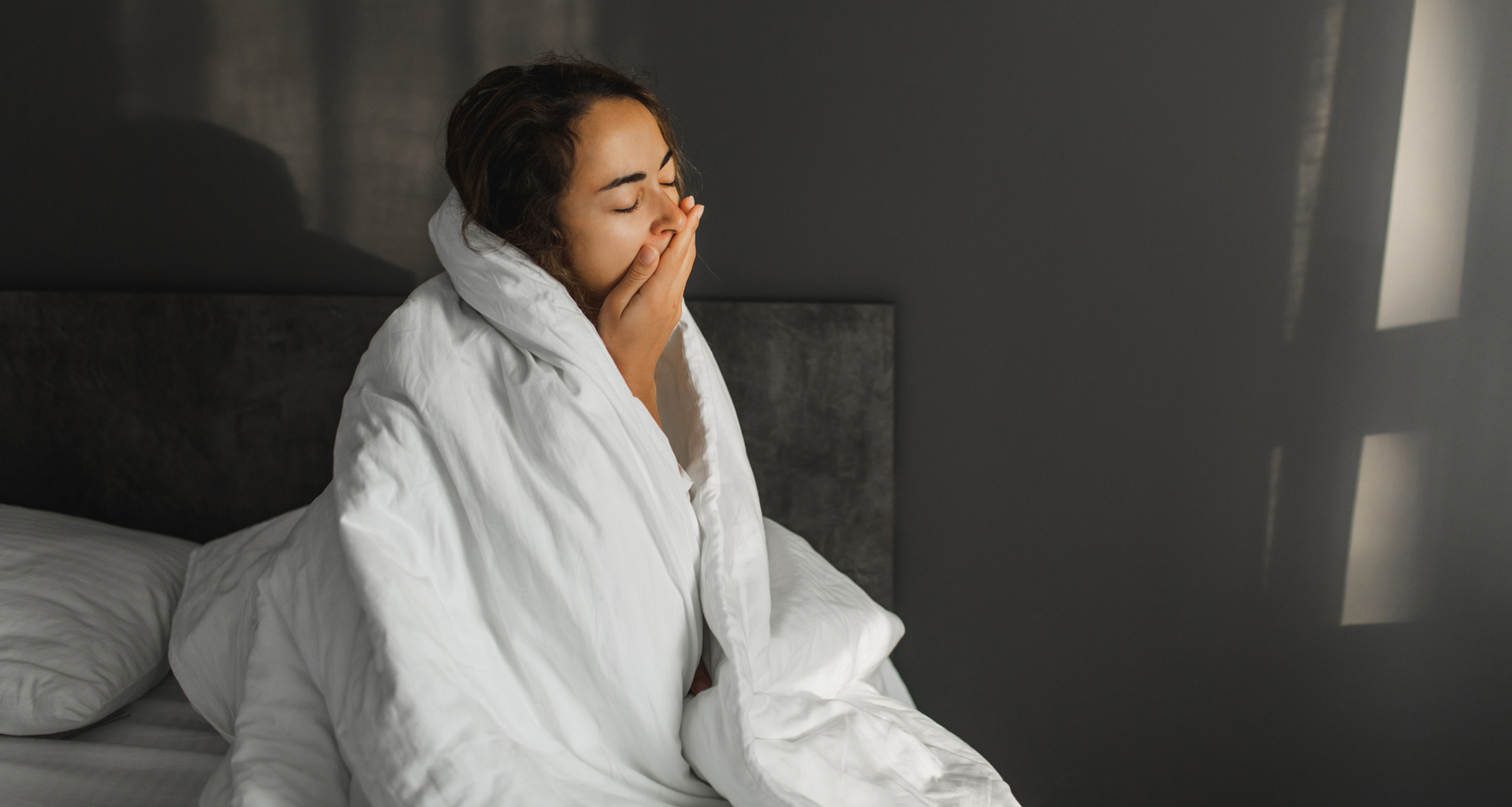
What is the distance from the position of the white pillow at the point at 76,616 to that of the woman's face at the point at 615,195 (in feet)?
2.63

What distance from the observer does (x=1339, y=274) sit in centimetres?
129

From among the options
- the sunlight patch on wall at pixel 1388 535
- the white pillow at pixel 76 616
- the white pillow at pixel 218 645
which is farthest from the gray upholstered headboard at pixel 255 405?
the sunlight patch on wall at pixel 1388 535

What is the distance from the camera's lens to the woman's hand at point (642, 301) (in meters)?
0.97

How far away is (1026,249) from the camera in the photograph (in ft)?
4.54

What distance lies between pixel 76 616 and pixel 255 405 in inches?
18.1

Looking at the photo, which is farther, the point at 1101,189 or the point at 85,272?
the point at 85,272

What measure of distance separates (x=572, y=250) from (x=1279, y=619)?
3.85 ft

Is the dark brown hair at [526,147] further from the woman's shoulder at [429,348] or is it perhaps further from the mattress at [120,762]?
the mattress at [120,762]

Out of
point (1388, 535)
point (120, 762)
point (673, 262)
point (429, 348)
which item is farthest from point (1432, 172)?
point (120, 762)

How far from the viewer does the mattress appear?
3.28ft

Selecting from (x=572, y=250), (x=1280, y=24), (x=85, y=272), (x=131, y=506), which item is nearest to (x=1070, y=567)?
(x=1280, y=24)

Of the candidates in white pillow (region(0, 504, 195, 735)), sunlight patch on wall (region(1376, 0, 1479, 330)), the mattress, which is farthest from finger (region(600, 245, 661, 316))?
sunlight patch on wall (region(1376, 0, 1479, 330))

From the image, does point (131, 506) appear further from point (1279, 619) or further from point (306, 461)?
point (1279, 619)

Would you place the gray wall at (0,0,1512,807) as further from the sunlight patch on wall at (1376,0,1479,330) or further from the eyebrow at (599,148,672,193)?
the eyebrow at (599,148,672,193)
